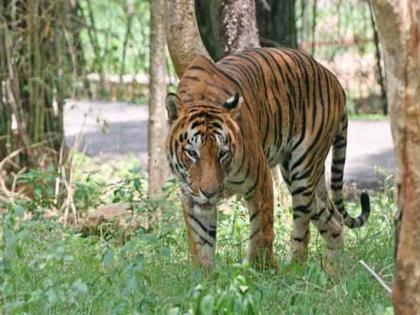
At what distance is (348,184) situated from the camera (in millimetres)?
10141

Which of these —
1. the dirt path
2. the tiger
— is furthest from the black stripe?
the dirt path

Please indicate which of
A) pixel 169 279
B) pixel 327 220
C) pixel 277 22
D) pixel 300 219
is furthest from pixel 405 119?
pixel 277 22

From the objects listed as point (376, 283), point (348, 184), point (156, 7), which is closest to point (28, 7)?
point (156, 7)

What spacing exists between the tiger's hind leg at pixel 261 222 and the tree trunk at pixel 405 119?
213 centimetres

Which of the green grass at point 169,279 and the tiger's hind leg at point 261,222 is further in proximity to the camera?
the tiger's hind leg at point 261,222

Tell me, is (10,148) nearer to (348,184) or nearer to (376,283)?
(348,184)

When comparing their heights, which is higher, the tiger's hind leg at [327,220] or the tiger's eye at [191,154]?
the tiger's eye at [191,154]

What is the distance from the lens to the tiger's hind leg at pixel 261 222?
6.20 m

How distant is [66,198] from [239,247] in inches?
96.9

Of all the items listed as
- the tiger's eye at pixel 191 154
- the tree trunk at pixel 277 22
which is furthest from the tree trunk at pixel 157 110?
the tiger's eye at pixel 191 154

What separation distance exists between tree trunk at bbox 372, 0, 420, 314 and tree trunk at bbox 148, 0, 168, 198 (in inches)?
189

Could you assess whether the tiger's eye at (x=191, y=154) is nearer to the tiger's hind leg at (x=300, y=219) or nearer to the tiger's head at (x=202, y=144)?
the tiger's head at (x=202, y=144)

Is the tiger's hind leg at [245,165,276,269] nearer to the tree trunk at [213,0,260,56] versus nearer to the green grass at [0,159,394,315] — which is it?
the green grass at [0,159,394,315]

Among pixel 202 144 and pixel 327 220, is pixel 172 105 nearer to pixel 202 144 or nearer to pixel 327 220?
pixel 202 144
